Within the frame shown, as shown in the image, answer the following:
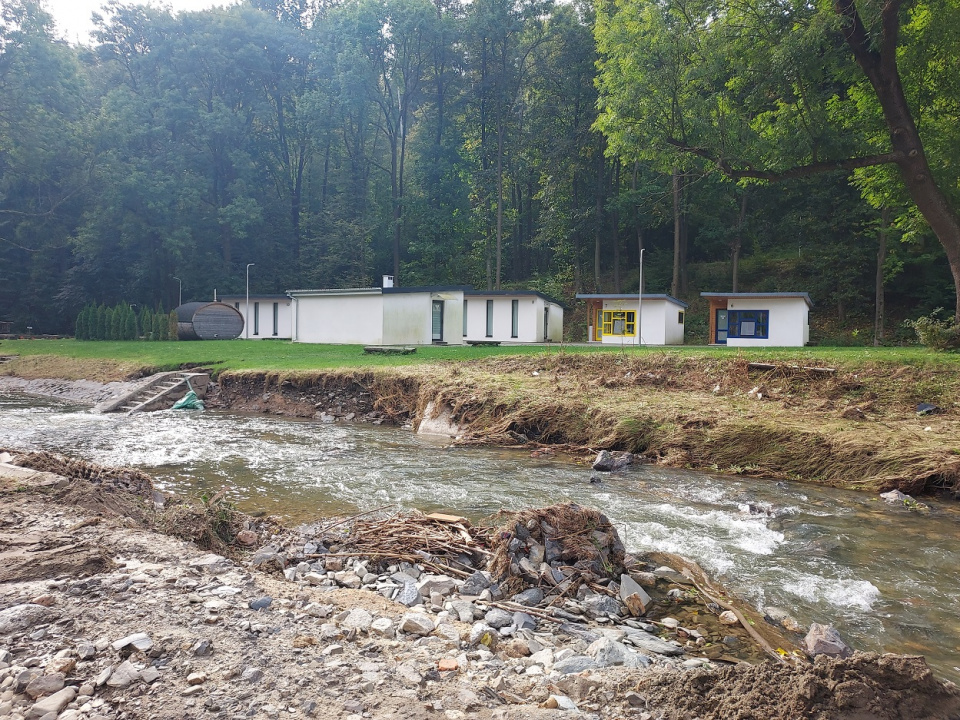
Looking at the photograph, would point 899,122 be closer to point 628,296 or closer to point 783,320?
point 783,320

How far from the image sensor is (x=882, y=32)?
45.5ft

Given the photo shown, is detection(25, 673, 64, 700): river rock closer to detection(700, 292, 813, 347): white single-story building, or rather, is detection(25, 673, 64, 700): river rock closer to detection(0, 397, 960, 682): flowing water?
detection(0, 397, 960, 682): flowing water

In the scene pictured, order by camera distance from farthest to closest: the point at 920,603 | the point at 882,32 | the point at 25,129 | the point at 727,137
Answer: the point at 25,129
the point at 727,137
the point at 882,32
the point at 920,603

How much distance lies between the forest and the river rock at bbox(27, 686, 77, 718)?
2981 centimetres

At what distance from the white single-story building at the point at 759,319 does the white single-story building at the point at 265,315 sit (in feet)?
78.7

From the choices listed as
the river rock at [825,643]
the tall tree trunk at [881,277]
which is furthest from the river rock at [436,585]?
the tall tree trunk at [881,277]

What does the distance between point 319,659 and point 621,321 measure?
28.4m

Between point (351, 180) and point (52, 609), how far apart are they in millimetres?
49449

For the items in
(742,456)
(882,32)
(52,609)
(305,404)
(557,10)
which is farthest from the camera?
(557,10)

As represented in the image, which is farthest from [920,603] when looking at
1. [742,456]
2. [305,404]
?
[305,404]

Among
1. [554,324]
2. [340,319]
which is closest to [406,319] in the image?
[340,319]

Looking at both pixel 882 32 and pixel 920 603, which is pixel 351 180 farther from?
pixel 920 603

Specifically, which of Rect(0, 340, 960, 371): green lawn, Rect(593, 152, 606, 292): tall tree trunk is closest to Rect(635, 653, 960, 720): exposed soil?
Rect(0, 340, 960, 371): green lawn

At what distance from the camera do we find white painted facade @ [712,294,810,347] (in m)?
27.8
